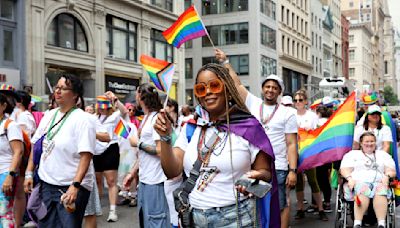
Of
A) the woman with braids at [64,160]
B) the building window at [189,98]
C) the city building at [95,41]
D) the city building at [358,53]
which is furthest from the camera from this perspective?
the city building at [358,53]

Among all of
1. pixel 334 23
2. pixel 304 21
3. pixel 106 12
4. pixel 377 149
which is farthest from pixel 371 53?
pixel 377 149

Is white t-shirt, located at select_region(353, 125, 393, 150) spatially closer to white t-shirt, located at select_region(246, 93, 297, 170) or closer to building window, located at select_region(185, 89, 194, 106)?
white t-shirt, located at select_region(246, 93, 297, 170)

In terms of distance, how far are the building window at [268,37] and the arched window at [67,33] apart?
23.8 meters

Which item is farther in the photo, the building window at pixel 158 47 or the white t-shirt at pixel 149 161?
the building window at pixel 158 47

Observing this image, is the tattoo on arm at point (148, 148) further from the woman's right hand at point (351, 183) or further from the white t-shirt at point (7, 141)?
the woman's right hand at point (351, 183)

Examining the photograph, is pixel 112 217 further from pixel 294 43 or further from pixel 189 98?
pixel 294 43

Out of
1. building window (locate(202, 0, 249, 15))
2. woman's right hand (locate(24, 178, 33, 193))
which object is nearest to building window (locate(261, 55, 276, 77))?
building window (locate(202, 0, 249, 15))

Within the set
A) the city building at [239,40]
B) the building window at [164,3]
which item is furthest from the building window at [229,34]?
the building window at [164,3]

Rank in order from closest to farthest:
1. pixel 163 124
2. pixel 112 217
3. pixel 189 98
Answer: pixel 163 124
pixel 112 217
pixel 189 98

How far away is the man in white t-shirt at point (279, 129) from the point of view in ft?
19.6

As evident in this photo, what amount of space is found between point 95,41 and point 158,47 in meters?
6.21

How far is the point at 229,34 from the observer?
44938mm

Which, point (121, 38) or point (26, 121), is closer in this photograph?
point (26, 121)

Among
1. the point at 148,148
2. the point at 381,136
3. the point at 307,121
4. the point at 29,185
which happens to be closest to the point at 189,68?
the point at 307,121
